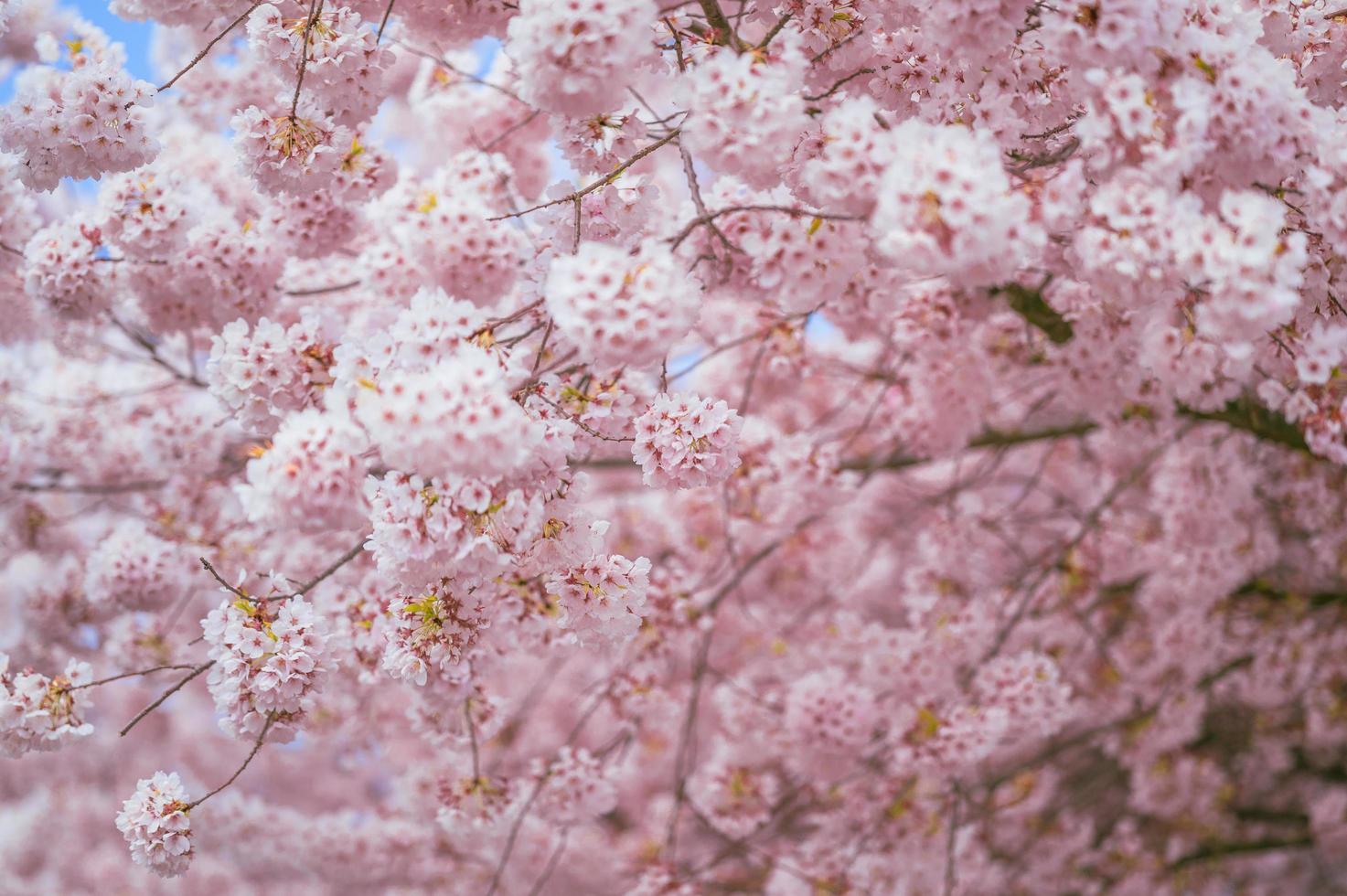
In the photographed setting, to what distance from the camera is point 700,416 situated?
2.35m

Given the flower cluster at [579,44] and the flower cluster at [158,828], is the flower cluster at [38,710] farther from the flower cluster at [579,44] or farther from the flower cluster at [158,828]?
the flower cluster at [579,44]

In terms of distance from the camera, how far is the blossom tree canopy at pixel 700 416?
6.30ft

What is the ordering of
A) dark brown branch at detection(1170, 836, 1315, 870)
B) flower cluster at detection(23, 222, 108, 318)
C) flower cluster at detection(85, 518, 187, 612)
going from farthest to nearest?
dark brown branch at detection(1170, 836, 1315, 870)
flower cluster at detection(85, 518, 187, 612)
flower cluster at detection(23, 222, 108, 318)

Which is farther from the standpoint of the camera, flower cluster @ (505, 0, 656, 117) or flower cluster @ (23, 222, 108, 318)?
flower cluster @ (23, 222, 108, 318)

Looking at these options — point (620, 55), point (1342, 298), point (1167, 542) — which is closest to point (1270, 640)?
point (1167, 542)

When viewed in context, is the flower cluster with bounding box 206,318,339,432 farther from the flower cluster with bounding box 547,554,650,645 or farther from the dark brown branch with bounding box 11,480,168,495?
the dark brown branch with bounding box 11,480,168,495

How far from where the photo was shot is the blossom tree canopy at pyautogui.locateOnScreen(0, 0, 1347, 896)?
1.92 m

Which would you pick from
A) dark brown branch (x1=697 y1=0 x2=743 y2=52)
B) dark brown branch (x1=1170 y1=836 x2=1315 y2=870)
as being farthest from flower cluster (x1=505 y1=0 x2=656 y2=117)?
dark brown branch (x1=1170 y1=836 x2=1315 y2=870)

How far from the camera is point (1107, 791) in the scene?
6.45 meters

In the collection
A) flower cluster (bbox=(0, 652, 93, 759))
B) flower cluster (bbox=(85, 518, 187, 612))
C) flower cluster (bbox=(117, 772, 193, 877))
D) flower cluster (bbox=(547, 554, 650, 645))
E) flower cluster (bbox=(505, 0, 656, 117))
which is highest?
flower cluster (bbox=(85, 518, 187, 612))

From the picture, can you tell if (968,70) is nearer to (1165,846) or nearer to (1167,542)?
(1167,542)

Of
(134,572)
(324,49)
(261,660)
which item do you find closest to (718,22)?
(324,49)

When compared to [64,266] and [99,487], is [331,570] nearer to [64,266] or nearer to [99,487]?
[64,266]

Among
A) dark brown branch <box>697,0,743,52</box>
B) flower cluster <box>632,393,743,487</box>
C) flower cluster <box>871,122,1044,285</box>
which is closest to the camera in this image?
flower cluster <box>871,122,1044,285</box>
